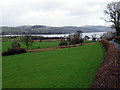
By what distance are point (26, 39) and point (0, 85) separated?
36044mm

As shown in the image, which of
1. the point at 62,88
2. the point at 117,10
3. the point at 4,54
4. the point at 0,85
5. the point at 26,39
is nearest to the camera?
the point at 62,88

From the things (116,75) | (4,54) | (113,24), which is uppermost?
(113,24)

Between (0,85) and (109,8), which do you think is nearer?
(0,85)

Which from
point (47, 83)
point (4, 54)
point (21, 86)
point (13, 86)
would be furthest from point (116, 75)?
point (4, 54)

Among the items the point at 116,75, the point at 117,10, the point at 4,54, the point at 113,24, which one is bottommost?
the point at 4,54

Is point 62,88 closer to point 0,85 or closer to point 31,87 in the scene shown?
point 31,87

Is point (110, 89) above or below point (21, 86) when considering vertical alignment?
above

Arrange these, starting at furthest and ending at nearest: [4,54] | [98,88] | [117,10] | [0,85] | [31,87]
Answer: [117,10] → [4,54] → [0,85] → [31,87] → [98,88]

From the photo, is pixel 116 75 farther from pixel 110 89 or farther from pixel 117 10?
pixel 117 10

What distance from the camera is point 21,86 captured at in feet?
29.2

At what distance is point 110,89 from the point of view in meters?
4.49

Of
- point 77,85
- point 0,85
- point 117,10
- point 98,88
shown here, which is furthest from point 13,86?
point 117,10

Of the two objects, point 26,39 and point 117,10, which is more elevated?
point 117,10

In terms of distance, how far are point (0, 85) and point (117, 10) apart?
135 ft
